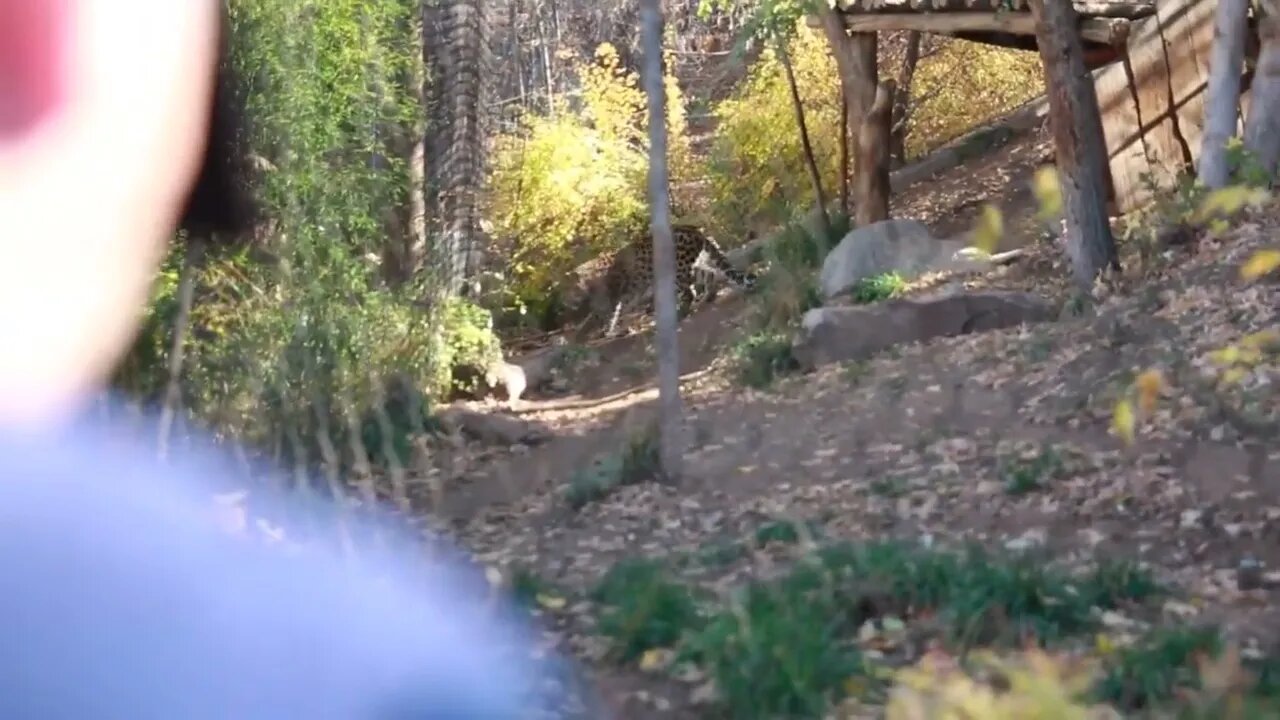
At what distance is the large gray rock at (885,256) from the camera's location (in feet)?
43.9

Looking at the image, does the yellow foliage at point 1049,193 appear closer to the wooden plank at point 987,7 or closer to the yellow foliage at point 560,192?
the wooden plank at point 987,7

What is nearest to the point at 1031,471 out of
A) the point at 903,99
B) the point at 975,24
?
the point at 975,24

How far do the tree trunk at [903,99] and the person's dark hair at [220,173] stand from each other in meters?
14.8

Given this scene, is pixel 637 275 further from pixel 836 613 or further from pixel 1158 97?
pixel 836 613

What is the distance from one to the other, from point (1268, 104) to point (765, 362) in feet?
13.5

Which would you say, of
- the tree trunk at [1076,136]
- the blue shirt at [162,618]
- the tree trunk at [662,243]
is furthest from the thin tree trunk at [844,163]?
the blue shirt at [162,618]

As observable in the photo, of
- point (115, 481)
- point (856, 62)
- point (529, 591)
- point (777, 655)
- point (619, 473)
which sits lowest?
point (777, 655)

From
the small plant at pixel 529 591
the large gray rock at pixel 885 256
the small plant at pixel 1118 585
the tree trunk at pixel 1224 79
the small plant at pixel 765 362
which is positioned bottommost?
the small plant at pixel 1118 585

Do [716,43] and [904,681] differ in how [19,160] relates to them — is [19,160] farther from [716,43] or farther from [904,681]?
[716,43]

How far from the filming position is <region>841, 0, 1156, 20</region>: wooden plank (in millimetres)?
12453

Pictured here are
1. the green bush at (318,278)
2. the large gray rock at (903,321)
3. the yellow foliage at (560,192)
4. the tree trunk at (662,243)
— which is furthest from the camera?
the yellow foliage at (560,192)

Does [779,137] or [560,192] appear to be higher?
[779,137]

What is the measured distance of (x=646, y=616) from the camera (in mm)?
4648

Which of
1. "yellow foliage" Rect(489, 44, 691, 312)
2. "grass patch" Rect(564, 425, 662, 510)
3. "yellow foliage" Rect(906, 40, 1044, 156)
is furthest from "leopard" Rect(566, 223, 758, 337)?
"grass patch" Rect(564, 425, 662, 510)
